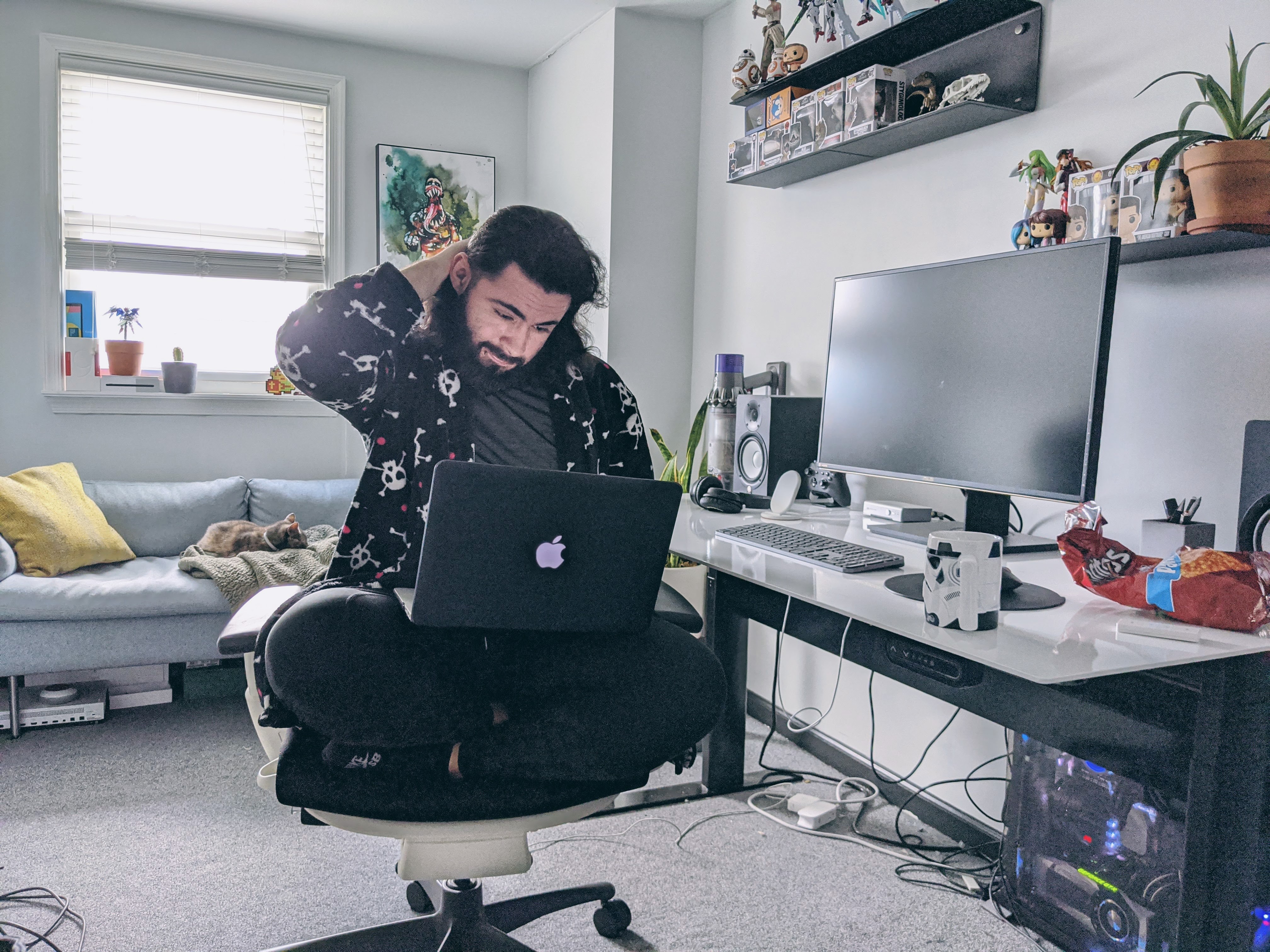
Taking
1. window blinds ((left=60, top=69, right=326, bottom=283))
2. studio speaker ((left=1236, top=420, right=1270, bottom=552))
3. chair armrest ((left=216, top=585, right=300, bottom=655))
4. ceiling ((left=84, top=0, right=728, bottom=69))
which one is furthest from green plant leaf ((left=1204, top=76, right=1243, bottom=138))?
window blinds ((left=60, top=69, right=326, bottom=283))

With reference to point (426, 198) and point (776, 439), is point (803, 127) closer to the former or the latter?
point (776, 439)

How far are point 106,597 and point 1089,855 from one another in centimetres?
254

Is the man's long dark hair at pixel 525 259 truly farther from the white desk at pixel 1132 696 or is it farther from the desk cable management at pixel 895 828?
the desk cable management at pixel 895 828

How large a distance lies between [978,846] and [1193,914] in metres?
0.98

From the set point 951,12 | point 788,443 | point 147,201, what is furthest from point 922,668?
point 147,201

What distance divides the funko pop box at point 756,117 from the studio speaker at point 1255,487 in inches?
59.1

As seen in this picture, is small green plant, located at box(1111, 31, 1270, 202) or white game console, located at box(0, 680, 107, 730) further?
white game console, located at box(0, 680, 107, 730)

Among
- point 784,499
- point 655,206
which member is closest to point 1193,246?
point 784,499

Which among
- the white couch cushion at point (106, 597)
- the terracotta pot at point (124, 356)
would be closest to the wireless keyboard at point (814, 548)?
the white couch cushion at point (106, 597)

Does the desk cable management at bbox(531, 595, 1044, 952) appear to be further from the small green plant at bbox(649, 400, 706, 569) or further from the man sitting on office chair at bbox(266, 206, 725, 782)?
the man sitting on office chair at bbox(266, 206, 725, 782)

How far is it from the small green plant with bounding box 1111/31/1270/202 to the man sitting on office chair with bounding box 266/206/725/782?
0.87 m

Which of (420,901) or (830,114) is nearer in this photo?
(420,901)

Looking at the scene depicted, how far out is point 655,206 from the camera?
3115 millimetres

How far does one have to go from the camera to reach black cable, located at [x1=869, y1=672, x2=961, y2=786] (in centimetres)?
212
